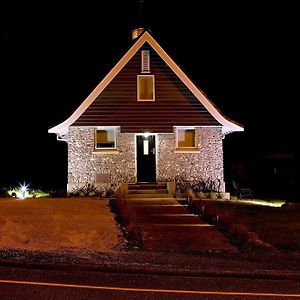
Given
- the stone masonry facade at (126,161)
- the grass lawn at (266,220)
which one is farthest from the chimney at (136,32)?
the grass lawn at (266,220)

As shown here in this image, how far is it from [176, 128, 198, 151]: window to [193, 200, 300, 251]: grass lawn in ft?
14.3

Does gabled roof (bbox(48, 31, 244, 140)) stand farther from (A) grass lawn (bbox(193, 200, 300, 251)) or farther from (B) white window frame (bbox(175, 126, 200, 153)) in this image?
(A) grass lawn (bbox(193, 200, 300, 251))

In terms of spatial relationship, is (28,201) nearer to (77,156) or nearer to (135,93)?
(77,156)

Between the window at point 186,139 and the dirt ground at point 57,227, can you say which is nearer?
the dirt ground at point 57,227

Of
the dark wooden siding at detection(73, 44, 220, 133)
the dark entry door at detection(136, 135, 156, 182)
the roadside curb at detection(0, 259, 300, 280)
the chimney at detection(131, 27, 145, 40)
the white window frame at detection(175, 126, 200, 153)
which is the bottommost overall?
the roadside curb at detection(0, 259, 300, 280)

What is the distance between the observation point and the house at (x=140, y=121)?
25.0 meters

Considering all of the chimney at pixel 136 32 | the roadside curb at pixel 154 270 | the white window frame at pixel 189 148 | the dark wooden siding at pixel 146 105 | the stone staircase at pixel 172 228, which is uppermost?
the chimney at pixel 136 32

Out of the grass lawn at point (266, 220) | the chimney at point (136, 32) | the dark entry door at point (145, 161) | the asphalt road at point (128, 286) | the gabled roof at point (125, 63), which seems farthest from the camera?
the chimney at point (136, 32)

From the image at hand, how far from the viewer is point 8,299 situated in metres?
8.13

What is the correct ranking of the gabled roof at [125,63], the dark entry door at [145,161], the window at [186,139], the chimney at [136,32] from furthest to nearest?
the chimney at [136,32] < the window at [186,139] < the dark entry door at [145,161] < the gabled roof at [125,63]

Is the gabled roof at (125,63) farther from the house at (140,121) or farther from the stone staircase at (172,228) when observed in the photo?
the stone staircase at (172,228)

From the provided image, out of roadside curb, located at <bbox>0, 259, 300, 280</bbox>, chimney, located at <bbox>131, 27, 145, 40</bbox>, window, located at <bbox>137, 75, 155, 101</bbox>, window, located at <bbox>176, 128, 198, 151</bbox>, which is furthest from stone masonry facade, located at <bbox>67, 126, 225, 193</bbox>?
roadside curb, located at <bbox>0, 259, 300, 280</bbox>

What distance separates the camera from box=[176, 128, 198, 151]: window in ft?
84.2

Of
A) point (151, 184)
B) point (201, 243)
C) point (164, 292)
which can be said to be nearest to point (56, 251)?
point (201, 243)
